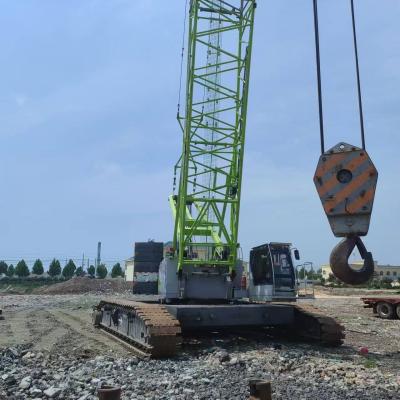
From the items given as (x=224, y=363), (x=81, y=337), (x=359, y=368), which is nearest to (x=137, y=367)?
(x=224, y=363)

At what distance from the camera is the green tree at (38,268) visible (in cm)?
7112

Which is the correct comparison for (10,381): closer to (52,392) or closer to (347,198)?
(52,392)

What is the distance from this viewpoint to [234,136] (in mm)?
15453

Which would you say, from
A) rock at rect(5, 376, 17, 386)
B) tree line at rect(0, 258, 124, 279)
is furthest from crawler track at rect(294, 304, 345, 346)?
tree line at rect(0, 258, 124, 279)

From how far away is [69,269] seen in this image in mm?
70438

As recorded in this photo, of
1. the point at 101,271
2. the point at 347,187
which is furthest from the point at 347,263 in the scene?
the point at 101,271

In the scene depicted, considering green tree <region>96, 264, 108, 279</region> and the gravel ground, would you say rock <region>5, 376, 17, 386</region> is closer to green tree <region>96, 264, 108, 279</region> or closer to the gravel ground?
the gravel ground

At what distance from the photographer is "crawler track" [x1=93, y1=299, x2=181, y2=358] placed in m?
9.34

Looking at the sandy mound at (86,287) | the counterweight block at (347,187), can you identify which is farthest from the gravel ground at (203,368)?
the sandy mound at (86,287)

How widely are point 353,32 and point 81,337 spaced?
8984 millimetres

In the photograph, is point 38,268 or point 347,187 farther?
point 38,268

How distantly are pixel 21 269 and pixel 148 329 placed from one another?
64.1 meters

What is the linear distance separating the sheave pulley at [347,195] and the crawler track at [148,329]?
12.8ft

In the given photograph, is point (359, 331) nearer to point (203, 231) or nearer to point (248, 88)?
point (203, 231)
